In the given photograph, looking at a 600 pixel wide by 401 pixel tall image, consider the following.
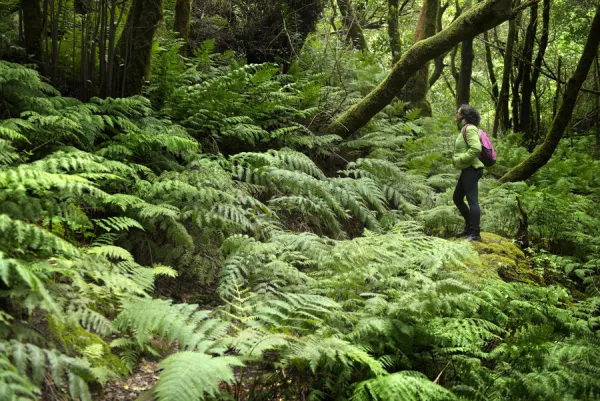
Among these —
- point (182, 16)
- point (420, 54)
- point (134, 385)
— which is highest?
point (182, 16)

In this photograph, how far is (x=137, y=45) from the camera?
22.2 feet

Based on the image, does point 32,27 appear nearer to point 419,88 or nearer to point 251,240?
point 251,240

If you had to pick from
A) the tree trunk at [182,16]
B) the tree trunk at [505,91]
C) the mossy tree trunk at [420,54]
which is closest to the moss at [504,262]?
the mossy tree trunk at [420,54]

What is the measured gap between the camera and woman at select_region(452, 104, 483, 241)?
6.50 meters

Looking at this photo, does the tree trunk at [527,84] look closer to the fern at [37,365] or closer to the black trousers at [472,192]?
the black trousers at [472,192]

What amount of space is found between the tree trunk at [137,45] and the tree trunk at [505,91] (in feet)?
31.9

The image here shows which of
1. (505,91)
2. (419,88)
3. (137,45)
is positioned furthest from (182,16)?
(505,91)

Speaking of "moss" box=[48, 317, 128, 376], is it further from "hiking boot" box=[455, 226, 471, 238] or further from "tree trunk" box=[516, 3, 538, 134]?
"tree trunk" box=[516, 3, 538, 134]

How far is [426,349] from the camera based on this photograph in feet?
12.1

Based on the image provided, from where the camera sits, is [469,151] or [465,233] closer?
[469,151]

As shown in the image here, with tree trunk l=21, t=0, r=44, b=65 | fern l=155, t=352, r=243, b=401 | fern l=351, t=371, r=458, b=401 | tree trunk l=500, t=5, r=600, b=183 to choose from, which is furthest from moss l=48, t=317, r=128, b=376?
tree trunk l=500, t=5, r=600, b=183

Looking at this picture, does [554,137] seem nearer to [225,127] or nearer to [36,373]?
[225,127]

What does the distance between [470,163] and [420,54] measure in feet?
9.58

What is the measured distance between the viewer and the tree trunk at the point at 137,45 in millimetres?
6660
